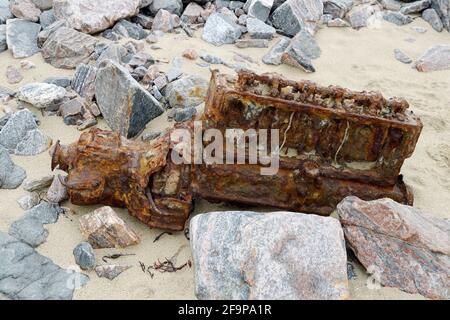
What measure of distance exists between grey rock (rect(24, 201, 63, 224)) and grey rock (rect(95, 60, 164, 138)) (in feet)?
3.11

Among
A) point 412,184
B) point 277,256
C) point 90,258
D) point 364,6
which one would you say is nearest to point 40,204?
point 90,258

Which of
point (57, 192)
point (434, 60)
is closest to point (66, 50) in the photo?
point (57, 192)

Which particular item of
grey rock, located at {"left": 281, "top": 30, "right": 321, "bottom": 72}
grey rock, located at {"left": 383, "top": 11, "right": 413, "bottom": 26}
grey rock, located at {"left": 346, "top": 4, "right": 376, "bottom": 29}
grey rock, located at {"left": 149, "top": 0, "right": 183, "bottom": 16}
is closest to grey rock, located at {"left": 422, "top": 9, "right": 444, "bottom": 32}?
grey rock, located at {"left": 383, "top": 11, "right": 413, "bottom": 26}

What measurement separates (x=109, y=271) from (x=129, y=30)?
11.2 feet

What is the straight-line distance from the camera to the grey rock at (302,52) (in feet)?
16.9

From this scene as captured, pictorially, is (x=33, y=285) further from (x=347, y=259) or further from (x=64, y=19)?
(x=64, y=19)

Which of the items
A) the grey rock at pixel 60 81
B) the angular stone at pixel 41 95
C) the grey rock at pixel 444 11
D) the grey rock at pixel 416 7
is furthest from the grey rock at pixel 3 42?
the grey rock at pixel 444 11

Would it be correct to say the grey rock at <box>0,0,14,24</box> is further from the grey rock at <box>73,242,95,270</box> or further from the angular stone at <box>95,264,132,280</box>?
the angular stone at <box>95,264,132,280</box>

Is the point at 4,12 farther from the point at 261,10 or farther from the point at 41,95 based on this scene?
the point at 261,10

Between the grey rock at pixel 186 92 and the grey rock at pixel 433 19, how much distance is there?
388cm

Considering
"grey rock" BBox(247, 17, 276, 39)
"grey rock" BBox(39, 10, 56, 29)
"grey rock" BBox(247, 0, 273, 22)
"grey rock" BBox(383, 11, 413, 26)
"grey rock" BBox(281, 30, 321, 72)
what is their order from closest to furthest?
"grey rock" BBox(281, 30, 321, 72), "grey rock" BBox(39, 10, 56, 29), "grey rock" BBox(247, 17, 276, 39), "grey rock" BBox(247, 0, 273, 22), "grey rock" BBox(383, 11, 413, 26)

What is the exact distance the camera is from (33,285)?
2.62 meters

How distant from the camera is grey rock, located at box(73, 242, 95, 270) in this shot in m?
2.74

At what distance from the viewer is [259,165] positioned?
3.06m
